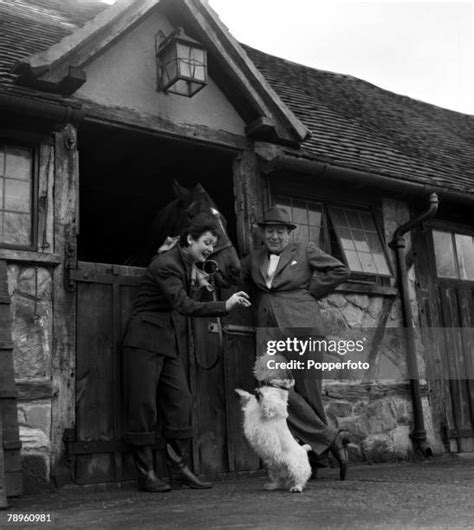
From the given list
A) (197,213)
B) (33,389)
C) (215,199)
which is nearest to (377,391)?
(197,213)

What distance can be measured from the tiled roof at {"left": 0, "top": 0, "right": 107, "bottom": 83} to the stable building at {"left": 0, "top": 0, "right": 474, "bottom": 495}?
0.04 metres

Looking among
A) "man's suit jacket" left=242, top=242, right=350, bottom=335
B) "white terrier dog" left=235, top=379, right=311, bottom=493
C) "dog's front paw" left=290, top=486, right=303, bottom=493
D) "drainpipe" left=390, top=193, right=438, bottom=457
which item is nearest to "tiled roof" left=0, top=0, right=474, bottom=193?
"drainpipe" left=390, top=193, right=438, bottom=457

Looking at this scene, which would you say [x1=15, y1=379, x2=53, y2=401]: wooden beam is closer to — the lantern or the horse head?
the horse head

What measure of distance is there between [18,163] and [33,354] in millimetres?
1616

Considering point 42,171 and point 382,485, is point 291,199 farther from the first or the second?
point 382,485

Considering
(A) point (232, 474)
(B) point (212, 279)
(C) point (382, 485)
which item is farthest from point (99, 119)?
(C) point (382, 485)

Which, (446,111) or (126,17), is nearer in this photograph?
(126,17)

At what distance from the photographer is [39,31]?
792 centimetres

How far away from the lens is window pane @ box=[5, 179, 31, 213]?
19.9 feet

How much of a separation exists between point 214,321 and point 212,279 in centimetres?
50

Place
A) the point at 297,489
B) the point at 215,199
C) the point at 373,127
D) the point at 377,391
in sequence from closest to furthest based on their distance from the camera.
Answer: the point at 297,489
the point at 377,391
the point at 215,199
the point at 373,127

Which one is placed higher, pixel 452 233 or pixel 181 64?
pixel 181 64

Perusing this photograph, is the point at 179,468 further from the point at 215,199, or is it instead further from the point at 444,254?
the point at 444,254

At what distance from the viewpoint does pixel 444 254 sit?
30.8ft
